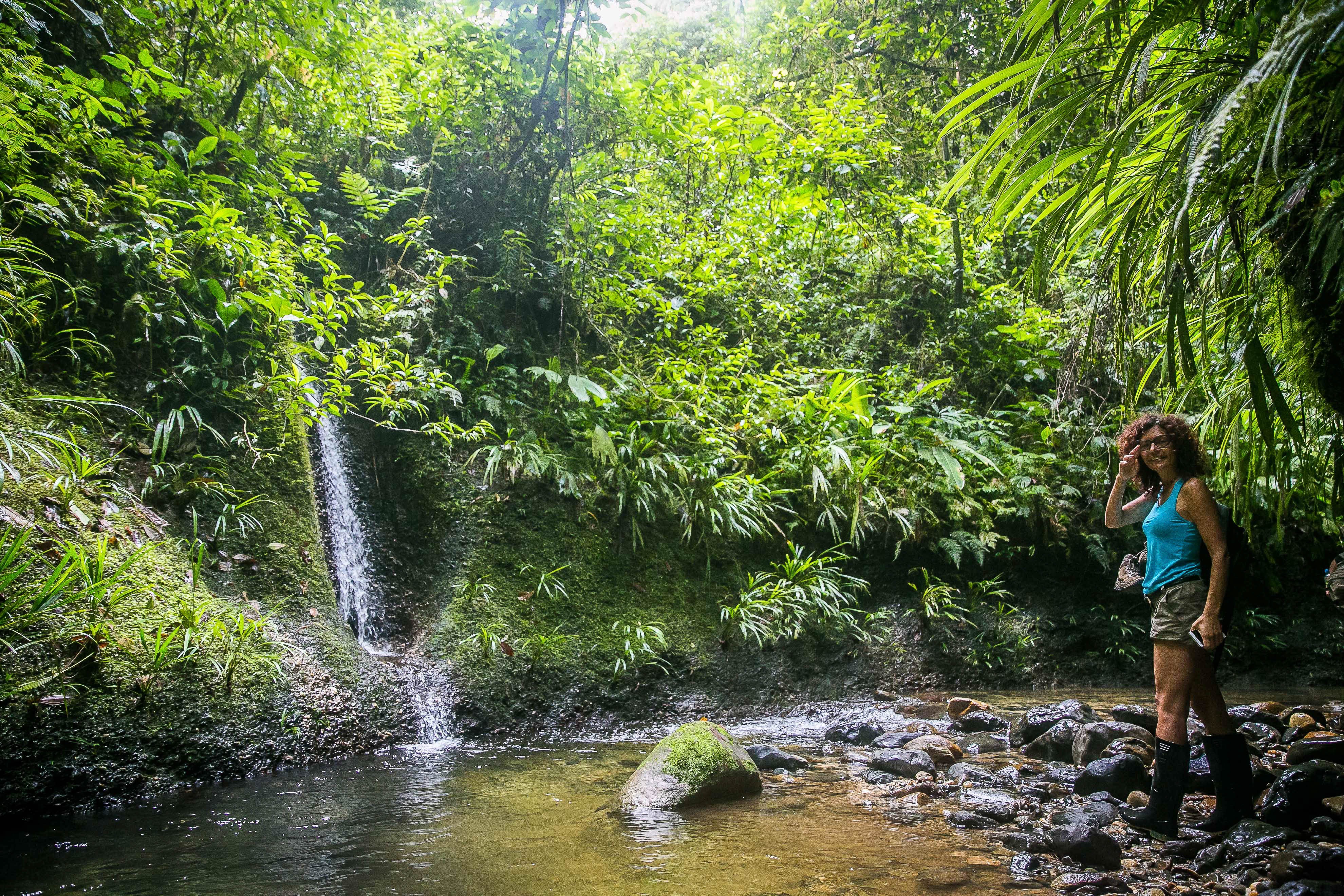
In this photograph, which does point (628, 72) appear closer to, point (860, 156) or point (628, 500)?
point (860, 156)

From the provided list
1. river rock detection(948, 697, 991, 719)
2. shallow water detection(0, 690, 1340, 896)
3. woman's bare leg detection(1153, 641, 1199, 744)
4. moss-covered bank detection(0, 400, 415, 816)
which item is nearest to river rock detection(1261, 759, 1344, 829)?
woman's bare leg detection(1153, 641, 1199, 744)

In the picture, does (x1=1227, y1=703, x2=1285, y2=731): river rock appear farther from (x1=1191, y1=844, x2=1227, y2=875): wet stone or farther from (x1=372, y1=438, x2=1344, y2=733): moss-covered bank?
(x1=1191, y1=844, x2=1227, y2=875): wet stone

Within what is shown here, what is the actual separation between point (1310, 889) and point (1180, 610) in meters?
1.05

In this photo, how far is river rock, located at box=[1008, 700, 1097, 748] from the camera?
4625mm

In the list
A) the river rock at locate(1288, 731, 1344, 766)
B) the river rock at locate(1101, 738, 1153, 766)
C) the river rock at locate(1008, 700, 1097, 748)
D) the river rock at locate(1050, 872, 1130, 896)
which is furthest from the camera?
the river rock at locate(1008, 700, 1097, 748)

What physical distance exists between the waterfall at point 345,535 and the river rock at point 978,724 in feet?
15.0

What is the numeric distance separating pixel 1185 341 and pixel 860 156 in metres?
5.57

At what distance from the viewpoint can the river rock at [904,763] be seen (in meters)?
3.98

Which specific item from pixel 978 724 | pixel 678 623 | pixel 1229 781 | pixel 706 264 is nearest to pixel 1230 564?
pixel 1229 781

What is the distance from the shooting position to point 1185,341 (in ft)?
6.52

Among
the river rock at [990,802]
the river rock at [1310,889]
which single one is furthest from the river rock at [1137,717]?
the river rock at [1310,889]

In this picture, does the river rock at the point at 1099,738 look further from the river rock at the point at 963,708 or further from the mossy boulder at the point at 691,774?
the mossy boulder at the point at 691,774

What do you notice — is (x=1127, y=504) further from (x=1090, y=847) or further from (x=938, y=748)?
(x=938, y=748)

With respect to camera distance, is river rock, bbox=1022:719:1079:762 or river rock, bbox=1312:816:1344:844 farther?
river rock, bbox=1022:719:1079:762
